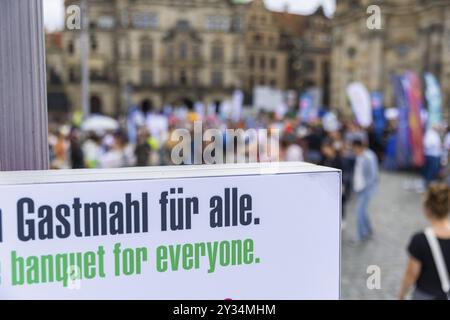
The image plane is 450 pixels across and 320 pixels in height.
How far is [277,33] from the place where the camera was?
64188 millimetres

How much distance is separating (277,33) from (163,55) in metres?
14.3

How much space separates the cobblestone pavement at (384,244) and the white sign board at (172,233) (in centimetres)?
368

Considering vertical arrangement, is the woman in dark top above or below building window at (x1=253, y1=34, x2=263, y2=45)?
below

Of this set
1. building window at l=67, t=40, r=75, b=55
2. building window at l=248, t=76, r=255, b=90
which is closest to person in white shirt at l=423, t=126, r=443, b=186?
building window at l=67, t=40, r=75, b=55

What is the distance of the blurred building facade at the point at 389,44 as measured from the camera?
32094 mm

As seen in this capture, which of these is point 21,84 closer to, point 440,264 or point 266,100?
point 440,264

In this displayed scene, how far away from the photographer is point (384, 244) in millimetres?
7473

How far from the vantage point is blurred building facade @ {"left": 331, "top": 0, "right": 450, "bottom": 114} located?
3209 cm

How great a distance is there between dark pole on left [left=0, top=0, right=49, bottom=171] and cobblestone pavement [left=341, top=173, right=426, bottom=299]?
4.11 meters

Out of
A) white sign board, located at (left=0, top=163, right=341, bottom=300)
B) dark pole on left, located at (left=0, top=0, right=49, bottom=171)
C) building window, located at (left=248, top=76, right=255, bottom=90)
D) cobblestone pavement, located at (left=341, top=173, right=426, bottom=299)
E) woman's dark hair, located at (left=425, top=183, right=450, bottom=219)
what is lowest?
cobblestone pavement, located at (left=341, top=173, right=426, bottom=299)

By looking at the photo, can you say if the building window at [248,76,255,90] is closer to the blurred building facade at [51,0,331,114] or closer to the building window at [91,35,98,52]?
the blurred building facade at [51,0,331,114]

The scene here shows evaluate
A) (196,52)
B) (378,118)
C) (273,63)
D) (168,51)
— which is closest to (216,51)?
(196,52)

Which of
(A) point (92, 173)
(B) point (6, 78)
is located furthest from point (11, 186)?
(B) point (6, 78)
